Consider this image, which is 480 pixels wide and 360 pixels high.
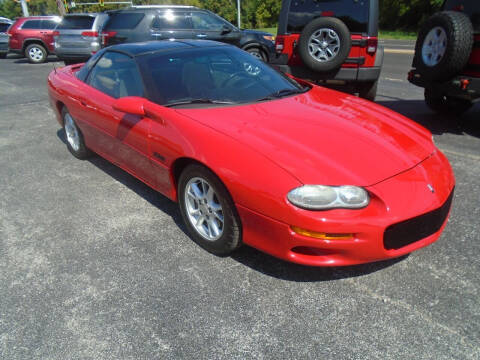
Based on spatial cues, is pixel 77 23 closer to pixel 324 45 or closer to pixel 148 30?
pixel 148 30

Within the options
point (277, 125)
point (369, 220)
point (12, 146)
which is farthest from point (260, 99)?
point (12, 146)

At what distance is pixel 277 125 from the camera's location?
260 cm

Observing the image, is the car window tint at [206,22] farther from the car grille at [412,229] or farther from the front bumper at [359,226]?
the car grille at [412,229]

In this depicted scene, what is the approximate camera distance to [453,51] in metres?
4.57

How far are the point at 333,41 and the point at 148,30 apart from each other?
5.53m

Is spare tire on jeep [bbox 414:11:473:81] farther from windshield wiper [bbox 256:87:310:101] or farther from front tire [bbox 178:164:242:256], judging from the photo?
front tire [bbox 178:164:242:256]

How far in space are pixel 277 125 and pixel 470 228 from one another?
1703 millimetres

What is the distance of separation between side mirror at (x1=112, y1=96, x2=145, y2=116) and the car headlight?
4.69 feet

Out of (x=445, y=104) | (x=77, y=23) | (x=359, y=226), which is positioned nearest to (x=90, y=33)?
(x=77, y=23)

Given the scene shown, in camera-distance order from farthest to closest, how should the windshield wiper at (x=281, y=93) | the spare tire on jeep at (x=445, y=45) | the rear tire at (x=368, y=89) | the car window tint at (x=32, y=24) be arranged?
the car window tint at (x=32, y=24) → the rear tire at (x=368, y=89) → the spare tire on jeep at (x=445, y=45) → the windshield wiper at (x=281, y=93)

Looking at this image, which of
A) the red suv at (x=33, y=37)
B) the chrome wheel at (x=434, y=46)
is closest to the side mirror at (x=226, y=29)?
the chrome wheel at (x=434, y=46)

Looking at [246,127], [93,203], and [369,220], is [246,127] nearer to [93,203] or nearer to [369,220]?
[369,220]

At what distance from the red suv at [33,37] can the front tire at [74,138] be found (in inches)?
467

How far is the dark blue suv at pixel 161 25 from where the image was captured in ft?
30.6
